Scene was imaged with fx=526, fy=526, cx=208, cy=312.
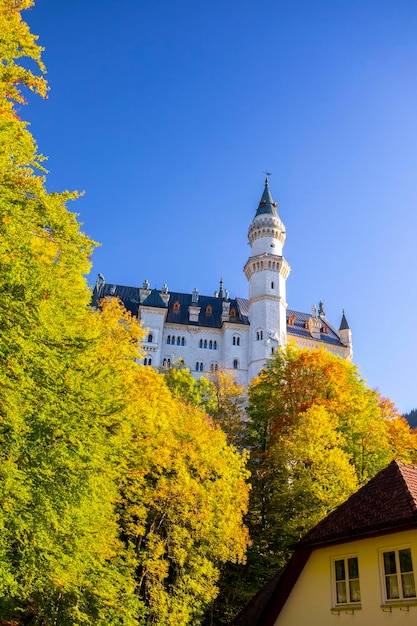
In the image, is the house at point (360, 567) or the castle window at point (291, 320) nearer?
the house at point (360, 567)

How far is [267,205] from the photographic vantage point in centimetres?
7694

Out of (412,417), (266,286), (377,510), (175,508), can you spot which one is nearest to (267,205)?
(266,286)

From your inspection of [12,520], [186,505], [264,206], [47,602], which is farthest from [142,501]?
[264,206]

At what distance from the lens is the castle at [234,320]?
67875 mm

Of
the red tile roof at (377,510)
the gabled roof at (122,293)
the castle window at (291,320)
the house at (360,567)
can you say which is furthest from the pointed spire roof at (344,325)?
the red tile roof at (377,510)

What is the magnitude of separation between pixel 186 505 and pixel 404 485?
994 cm

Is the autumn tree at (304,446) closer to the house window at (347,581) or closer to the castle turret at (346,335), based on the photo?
the house window at (347,581)

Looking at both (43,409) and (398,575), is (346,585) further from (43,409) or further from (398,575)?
(43,409)

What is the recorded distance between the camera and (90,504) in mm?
12125

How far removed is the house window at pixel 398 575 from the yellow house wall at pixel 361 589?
0.40ft

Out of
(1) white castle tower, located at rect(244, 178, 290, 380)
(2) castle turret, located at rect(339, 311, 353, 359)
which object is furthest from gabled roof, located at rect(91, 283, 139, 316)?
(2) castle turret, located at rect(339, 311, 353, 359)

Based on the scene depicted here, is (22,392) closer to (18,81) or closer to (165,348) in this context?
(18,81)

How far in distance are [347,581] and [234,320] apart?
60.8 meters

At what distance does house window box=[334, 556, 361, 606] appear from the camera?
11.1m
